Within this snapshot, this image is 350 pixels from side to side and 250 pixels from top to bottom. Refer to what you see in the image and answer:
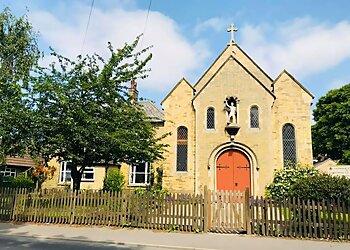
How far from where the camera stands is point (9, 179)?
1042 inches

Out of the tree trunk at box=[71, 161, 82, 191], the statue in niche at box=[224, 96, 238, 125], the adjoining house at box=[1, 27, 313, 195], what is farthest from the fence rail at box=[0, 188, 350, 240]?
the statue in niche at box=[224, 96, 238, 125]

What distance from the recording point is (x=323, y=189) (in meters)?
10.6

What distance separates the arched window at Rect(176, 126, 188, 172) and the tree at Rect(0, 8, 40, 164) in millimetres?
9730

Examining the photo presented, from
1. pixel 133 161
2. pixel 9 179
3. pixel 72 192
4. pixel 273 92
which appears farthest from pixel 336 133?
pixel 9 179

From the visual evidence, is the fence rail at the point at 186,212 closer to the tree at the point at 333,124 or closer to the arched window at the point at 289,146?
the arched window at the point at 289,146

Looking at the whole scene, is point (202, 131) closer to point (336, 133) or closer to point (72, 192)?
point (72, 192)

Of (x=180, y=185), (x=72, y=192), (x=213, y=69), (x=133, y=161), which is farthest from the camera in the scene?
(x=213, y=69)

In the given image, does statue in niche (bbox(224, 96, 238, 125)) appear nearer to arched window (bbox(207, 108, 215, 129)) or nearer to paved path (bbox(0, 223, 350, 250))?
Answer: arched window (bbox(207, 108, 215, 129))

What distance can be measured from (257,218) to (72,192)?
7.37 m

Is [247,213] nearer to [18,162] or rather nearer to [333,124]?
[18,162]

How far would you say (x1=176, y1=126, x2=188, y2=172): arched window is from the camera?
1997 centimetres

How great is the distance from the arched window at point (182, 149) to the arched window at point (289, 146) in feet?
20.9

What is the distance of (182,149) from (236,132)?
3819mm

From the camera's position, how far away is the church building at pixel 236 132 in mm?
18688
